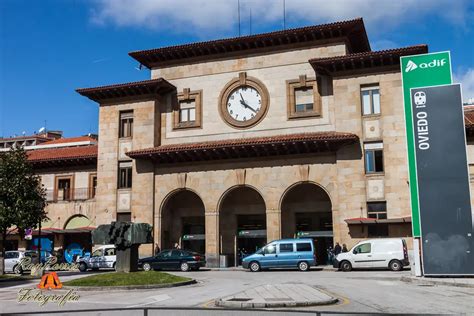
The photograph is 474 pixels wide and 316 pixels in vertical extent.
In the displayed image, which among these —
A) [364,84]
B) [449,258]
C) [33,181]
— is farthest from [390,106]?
[33,181]

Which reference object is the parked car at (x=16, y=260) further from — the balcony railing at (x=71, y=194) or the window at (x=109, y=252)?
the balcony railing at (x=71, y=194)

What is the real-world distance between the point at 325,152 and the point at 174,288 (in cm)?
1767

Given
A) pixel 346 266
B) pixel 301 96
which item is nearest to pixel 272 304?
pixel 346 266

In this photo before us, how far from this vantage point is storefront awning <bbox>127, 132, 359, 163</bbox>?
34.2m

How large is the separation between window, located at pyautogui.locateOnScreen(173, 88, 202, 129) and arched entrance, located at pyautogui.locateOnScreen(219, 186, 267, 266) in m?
6.33

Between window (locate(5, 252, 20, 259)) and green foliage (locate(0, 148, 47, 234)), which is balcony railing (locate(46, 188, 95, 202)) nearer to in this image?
window (locate(5, 252, 20, 259))

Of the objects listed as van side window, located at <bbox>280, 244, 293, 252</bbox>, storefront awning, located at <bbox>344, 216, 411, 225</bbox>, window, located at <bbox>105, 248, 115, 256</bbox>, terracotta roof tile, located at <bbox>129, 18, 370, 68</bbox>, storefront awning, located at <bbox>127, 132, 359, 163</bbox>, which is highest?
terracotta roof tile, located at <bbox>129, 18, 370, 68</bbox>

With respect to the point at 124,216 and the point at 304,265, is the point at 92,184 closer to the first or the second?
the point at 124,216

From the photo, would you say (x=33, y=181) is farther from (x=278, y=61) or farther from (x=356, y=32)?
(x=356, y=32)

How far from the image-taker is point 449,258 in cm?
2200

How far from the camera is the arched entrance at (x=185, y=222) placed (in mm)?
40175

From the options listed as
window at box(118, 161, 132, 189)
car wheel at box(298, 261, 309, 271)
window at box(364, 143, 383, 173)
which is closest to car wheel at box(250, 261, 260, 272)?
car wheel at box(298, 261, 309, 271)

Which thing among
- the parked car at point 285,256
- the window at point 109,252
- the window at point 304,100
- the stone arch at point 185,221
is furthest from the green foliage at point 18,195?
the window at point 304,100

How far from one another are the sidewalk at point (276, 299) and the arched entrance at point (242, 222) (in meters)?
21.6
